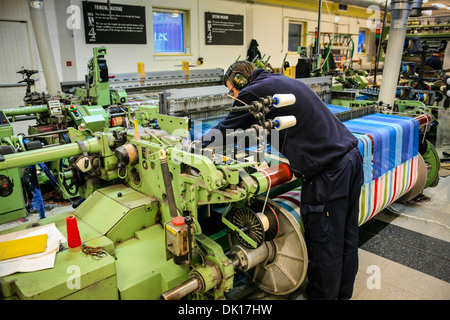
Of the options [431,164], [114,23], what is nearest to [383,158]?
[431,164]

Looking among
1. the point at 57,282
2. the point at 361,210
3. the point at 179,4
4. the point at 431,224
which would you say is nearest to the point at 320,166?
the point at 361,210

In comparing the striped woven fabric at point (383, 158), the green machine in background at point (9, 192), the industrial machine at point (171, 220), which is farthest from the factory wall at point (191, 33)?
the striped woven fabric at point (383, 158)

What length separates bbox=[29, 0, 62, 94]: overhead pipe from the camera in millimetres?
5344

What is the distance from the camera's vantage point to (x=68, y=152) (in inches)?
96.3

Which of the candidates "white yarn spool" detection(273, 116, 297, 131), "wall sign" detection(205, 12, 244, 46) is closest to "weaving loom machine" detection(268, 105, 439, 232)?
"white yarn spool" detection(273, 116, 297, 131)

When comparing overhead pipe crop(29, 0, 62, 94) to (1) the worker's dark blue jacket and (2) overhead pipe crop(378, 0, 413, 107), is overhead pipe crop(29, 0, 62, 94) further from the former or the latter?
(2) overhead pipe crop(378, 0, 413, 107)

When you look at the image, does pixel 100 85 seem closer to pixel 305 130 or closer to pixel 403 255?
pixel 305 130

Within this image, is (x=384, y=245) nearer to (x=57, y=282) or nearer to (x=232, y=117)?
(x=232, y=117)

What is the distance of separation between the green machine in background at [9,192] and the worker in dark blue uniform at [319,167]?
2.48 m

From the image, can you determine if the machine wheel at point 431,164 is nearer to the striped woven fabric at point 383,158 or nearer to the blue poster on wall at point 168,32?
the striped woven fabric at point 383,158

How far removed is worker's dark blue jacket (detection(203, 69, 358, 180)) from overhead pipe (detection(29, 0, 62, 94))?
458cm

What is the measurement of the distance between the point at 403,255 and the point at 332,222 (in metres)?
1.42

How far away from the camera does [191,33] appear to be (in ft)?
27.5
